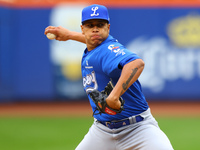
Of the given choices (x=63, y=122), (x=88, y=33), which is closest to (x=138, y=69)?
(x=88, y=33)

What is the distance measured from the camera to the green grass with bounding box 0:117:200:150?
7.84 metres

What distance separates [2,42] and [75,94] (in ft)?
10.6

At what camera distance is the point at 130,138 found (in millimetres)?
3953

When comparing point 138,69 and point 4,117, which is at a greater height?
point 138,69

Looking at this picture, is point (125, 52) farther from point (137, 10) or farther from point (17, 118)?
point (137, 10)

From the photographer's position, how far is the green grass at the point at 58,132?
7.84 m

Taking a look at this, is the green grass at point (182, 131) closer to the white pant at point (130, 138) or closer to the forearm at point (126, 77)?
the white pant at point (130, 138)

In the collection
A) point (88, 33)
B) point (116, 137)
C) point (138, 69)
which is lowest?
point (116, 137)

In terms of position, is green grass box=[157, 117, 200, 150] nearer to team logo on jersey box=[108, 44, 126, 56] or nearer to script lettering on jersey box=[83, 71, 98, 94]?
script lettering on jersey box=[83, 71, 98, 94]

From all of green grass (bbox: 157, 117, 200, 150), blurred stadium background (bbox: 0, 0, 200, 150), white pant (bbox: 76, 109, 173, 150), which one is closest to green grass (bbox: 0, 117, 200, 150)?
green grass (bbox: 157, 117, 200, 150)

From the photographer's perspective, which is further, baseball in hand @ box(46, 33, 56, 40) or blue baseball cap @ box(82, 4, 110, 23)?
baseball in hand @ box(46, 33, 56, 40)

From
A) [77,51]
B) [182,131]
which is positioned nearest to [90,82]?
[182,131]

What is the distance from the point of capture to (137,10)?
1392 cm

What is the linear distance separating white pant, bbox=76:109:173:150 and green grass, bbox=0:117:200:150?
11.6 ft
